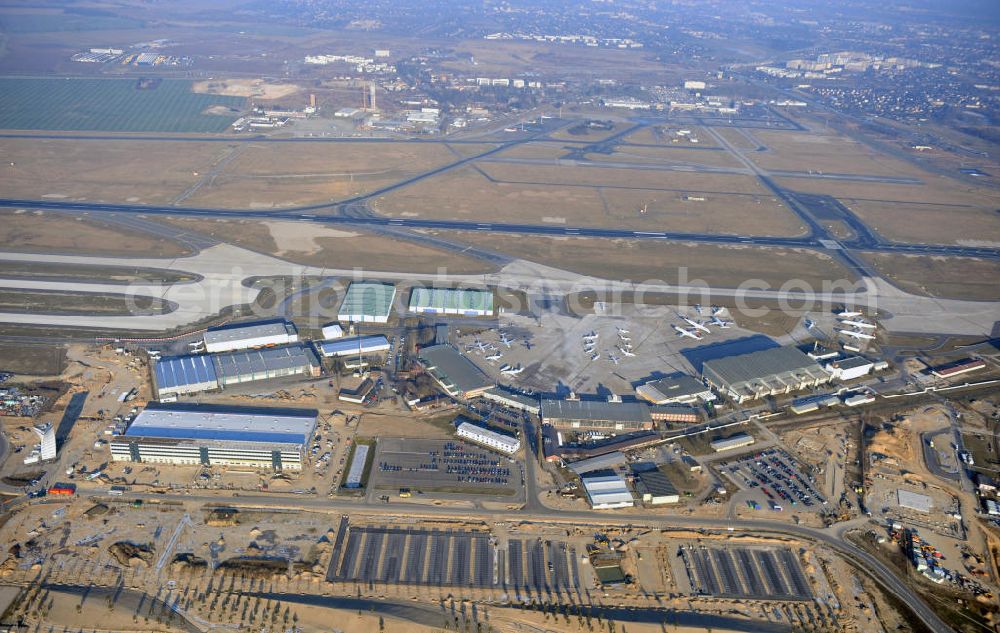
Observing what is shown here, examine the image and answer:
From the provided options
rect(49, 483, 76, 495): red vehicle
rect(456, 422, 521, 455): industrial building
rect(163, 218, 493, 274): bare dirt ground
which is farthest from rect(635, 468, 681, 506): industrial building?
rect(163, 218, 493, 274): bare dirt ground

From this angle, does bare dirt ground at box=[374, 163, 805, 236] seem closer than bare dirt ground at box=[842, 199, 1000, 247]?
No

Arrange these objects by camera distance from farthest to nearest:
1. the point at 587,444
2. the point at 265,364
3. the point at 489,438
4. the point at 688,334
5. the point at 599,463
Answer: the point at 688,334 → the point at 265,364 → the point at 587,444 → the point at 489,438 → the point at 599,463

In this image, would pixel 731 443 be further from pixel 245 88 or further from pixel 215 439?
pixel 245 88

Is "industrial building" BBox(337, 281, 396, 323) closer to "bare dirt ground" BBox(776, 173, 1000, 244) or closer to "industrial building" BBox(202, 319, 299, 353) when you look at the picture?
"industrial building" BBox(202, 319, 299, 353)

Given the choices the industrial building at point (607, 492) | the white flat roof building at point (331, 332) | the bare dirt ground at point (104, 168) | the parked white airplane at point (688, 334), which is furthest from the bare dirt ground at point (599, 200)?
the industrial building at point (607, 492)

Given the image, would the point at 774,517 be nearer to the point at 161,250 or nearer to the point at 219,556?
the point at 219,556

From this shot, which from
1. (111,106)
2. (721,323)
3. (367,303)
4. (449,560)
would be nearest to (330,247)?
(367,303)
